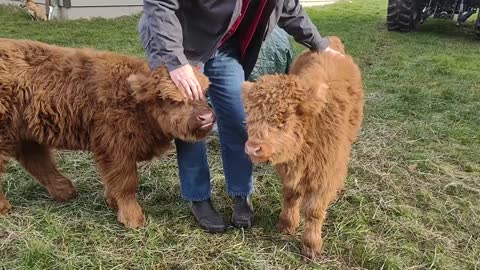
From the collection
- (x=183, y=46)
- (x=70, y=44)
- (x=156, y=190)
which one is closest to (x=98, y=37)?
(x=70, y=44)

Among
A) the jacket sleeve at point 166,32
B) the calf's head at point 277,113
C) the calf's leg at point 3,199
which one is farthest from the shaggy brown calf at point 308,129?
the calf's leg at point 3,199

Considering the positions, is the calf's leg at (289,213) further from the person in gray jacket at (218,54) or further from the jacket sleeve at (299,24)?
the jacket sleeve at (299,24)

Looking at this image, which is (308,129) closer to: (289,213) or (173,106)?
(289,213)

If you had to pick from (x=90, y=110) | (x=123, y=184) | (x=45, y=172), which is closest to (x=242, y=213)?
(x=123, y=184)

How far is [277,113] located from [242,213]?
1.12 m

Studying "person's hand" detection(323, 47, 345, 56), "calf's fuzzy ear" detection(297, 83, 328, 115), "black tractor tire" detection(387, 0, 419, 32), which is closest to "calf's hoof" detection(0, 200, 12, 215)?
"calf's fuzzy ear" detection(297, 83, 328, 115)

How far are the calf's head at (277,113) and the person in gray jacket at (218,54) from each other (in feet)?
1.56

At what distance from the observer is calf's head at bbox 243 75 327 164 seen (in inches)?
114

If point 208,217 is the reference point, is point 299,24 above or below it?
above

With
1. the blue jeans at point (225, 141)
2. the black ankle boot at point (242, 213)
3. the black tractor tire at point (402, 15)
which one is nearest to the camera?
the blue jeans at point (225, 141)

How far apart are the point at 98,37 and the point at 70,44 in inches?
38.8

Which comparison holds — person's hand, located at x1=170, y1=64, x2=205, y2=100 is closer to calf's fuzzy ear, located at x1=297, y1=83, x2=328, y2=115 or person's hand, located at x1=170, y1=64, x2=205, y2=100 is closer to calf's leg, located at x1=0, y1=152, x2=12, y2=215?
calf's fuzzy ear, located at x1=297, y1=83, x2=328, y2=115

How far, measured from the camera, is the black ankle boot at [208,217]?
12.2 ft

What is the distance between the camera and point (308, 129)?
3.15m
